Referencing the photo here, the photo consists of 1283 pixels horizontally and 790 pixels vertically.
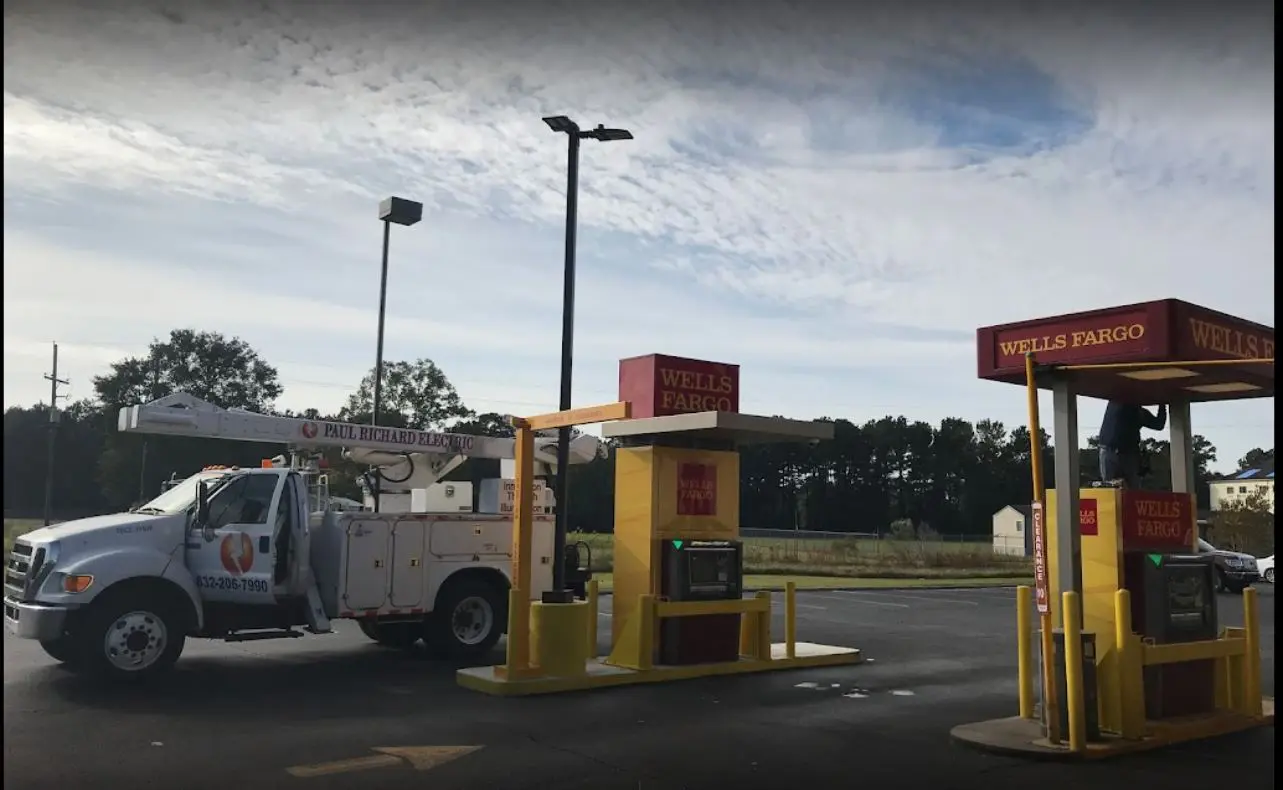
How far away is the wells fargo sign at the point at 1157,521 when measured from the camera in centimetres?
911

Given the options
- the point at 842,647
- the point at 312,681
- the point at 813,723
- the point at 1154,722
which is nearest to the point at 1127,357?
the point at 1154,722

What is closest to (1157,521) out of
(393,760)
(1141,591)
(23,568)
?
(1141,591)

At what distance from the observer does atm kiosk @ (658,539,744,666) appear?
12234mm

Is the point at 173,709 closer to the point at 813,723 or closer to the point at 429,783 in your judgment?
the point at 429,783

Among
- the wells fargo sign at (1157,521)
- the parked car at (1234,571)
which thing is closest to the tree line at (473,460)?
the wells fargo sign at (1157,521)

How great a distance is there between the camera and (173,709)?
954cm

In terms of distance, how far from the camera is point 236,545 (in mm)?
11648

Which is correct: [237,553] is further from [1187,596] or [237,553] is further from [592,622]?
[1187,596]

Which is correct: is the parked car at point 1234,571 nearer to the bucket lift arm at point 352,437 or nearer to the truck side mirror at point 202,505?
the bucket lift arm at point 352,437

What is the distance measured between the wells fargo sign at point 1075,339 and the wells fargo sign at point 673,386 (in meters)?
4.61

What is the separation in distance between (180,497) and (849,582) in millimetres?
21302

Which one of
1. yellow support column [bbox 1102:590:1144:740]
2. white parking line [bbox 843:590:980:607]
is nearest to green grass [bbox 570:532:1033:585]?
white parking line [bbox 843:590:980:607]

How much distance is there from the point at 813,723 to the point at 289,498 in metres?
6.15

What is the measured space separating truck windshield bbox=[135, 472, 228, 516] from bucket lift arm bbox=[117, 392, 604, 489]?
0.46 meters
